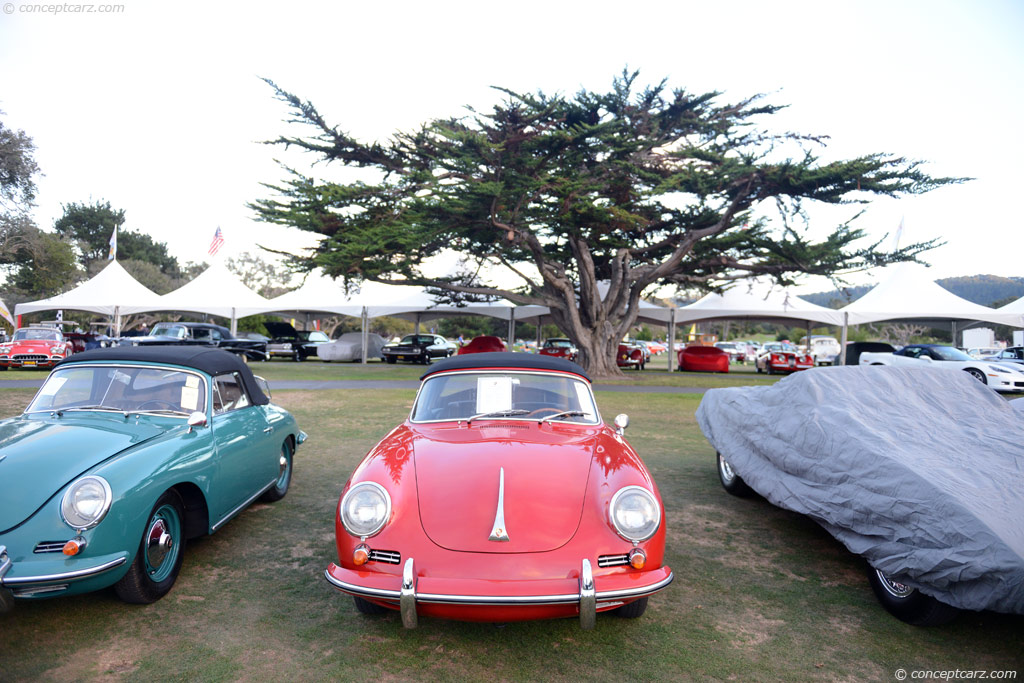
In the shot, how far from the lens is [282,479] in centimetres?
587

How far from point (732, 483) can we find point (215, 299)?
29.8 metres

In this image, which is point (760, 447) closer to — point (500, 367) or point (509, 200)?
point (500, 367)

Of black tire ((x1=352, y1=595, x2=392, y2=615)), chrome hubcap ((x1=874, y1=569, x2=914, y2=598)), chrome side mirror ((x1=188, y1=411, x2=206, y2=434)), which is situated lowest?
black tire ((x1=352, y1=595, x2=392, y2=615))

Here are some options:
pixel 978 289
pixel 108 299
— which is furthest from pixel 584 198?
pixel 978 289

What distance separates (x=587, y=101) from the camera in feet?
72.5

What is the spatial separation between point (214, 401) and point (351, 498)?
201 centimetres

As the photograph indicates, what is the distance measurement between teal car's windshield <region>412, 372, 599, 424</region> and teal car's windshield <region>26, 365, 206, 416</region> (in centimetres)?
168

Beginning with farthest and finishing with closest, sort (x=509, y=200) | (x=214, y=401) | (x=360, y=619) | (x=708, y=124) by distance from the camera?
(x=708, y=124) → (x=509, y=200) → (x=214, y=401) → (x=360, y=619)

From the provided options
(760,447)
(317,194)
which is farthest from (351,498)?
(317,194)

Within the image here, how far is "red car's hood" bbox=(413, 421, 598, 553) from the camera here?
3004mm

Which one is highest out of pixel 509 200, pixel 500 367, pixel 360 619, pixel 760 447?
pixel 509 200

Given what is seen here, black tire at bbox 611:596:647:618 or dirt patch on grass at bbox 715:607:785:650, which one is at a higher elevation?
black tire at bbox 611:596:647:618

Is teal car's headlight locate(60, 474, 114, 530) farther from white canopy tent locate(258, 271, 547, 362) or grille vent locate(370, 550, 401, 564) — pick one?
white canopy tent locate(258, 271, 547, 362)

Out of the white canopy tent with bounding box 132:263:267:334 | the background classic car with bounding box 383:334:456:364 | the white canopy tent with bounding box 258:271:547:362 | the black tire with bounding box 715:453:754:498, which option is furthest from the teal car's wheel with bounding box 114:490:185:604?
the white canopy tent with bounding box 132:263:267:334
